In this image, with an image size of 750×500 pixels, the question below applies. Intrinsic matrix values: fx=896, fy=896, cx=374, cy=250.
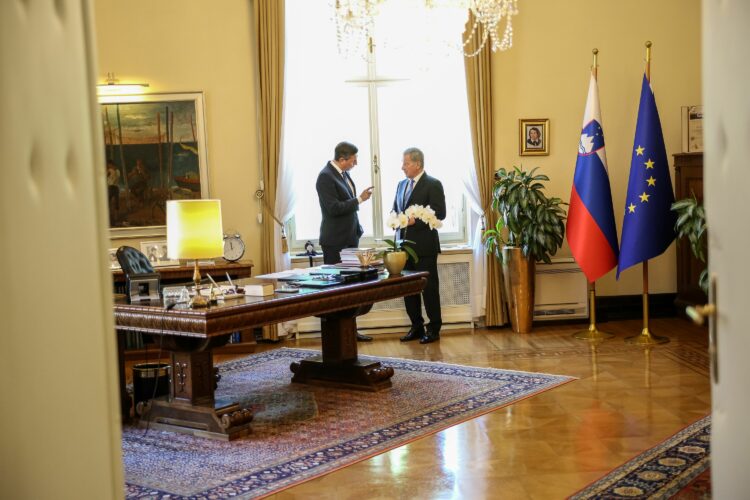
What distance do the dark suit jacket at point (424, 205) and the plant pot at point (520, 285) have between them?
2.39 feet

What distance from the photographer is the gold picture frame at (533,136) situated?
848 centimetres

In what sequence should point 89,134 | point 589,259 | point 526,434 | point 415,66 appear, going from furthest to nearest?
point 415,66
point 589,259
point 526,434
point 89,134

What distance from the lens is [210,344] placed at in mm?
4879

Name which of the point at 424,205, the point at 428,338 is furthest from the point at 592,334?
the point at 424,205

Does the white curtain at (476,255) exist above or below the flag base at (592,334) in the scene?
above

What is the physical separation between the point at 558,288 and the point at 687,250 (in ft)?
4.30

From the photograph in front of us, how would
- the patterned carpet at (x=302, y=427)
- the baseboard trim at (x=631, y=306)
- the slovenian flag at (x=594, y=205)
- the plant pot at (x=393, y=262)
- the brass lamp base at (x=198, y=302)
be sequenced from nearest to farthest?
the patterned carpet at (x=302, y=427)
the brass lamp base at (x=198, y=302)
the plant pot at (x=393, y=262)
the slovenian flag at (x=594, y=205)
the baseboard trim at (x=631, y=306)

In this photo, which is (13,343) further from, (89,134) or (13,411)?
(89,134)

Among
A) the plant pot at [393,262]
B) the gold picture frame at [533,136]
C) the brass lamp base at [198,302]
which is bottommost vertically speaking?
the brass lamp base at [198,302]

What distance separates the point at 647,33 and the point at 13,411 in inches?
316

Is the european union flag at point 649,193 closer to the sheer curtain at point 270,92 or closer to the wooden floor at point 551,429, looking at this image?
the wooden floor at point 551,429

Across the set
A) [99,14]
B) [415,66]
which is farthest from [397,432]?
[99,14]

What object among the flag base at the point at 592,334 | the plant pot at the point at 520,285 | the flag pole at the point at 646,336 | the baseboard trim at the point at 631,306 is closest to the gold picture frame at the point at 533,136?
the plant pot at the point at 520,285

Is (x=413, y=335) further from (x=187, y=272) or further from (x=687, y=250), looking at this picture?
(x=687, y=250)
